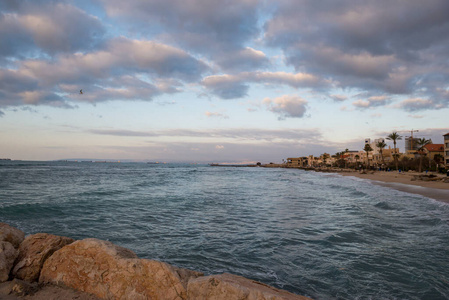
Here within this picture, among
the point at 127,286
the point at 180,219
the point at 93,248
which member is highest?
the point at 93,248

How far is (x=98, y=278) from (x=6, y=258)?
1.64 m

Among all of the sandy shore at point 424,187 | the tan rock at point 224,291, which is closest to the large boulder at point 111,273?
the tan rock at point 224,291

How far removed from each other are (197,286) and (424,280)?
5591mm

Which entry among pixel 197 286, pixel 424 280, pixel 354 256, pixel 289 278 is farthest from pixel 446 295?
pixel 197 286

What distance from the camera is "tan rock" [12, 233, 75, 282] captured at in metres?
4.05

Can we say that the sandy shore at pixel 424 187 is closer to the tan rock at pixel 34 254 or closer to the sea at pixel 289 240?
the sea at pixel 289 240

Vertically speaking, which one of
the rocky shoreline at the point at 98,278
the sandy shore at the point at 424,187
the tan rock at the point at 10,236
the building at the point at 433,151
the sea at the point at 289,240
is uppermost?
the building at the point at 433,151

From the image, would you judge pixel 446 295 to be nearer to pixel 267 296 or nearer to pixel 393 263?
pixel 393 263

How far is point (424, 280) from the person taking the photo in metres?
5.75

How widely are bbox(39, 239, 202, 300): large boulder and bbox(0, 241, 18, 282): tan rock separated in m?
0.48

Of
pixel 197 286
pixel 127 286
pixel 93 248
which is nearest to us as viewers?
pixel 197 286

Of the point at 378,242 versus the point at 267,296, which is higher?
the point at 267,296

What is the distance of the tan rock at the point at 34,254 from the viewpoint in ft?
13.3

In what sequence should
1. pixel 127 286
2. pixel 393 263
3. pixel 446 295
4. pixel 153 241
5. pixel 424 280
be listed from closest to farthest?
pixel 127 286
pixel 446 295
pixel 424 280
pixel 393 263
pixel 153 241
